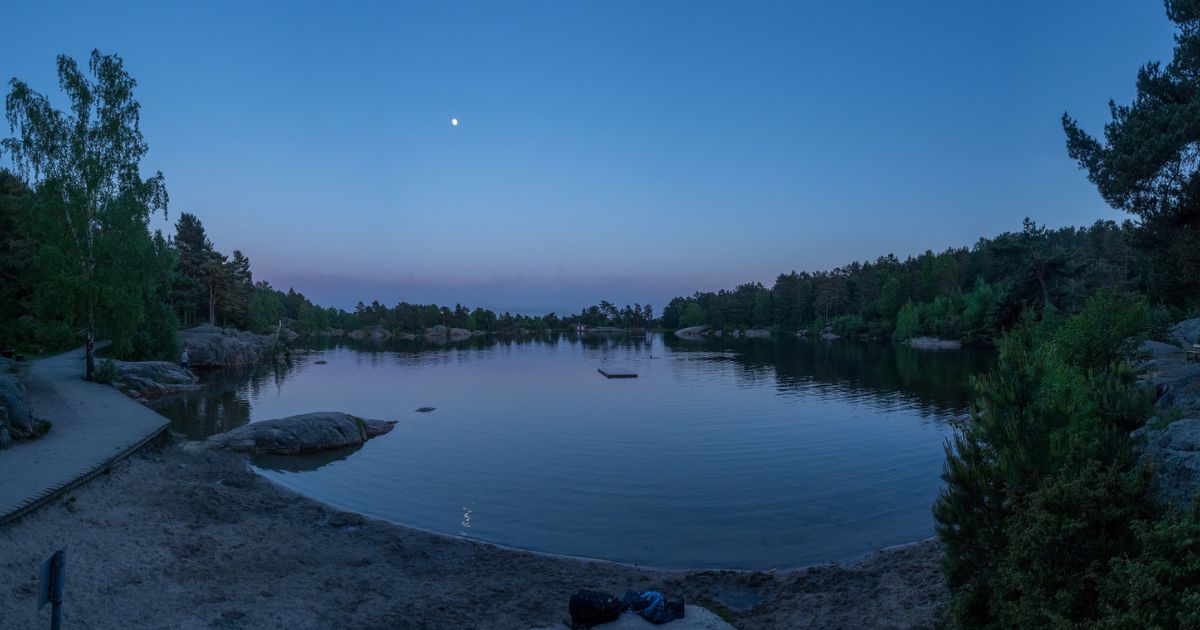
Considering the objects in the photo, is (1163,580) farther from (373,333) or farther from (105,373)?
(373,333)

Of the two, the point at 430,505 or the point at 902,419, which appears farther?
the point at 902,419

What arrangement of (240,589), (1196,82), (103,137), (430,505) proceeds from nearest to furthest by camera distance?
(240,589) < (1196,82) < (430,505) < (103,137)

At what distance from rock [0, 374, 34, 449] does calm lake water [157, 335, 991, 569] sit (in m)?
6.66

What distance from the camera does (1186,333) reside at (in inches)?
1276

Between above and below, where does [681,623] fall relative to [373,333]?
below

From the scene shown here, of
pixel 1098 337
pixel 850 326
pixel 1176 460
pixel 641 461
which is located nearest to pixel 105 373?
pixel 641 461

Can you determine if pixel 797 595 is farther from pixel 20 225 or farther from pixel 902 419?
pixel 20 225

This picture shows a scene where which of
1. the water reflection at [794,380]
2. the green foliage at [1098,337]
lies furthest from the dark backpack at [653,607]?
the water reflection at [794,380]

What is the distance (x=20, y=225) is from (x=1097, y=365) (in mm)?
46499

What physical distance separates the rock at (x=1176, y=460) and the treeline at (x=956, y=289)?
13233 millimetres

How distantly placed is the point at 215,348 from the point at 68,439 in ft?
148

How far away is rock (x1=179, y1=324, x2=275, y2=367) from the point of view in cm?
5481

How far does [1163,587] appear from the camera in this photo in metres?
5.32

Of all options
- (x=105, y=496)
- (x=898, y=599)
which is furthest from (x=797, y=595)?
(x=105, y=496)
